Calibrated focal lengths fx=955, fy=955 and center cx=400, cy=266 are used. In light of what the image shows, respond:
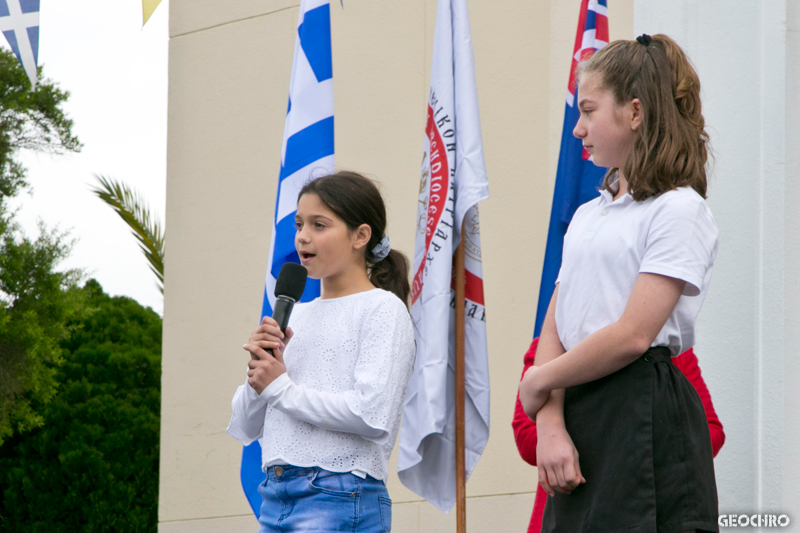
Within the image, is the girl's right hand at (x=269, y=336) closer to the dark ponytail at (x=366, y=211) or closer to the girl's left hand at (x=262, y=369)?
the girl's left hand at (x=262, y=369)

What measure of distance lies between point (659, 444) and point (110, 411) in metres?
11.2

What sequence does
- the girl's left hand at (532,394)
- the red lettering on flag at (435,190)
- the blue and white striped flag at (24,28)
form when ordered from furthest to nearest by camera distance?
the blue and white striped flag at (24,28) < the red lettering on flag at (435,190) < the girl's left hand at (532,394)

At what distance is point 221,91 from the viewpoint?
575cm

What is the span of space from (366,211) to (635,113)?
877 mm

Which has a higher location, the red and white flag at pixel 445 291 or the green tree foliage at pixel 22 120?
the green tree foliage at pixel 22 120

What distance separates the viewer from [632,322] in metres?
1.69

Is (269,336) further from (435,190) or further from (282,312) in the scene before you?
(435,190)

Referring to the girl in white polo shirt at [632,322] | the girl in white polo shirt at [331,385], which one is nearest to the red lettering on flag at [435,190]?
the girl in white polo shirt at [331,385]

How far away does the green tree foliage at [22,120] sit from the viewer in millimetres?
10562

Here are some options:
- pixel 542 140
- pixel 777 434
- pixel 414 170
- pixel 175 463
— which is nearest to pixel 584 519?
pixel 777 434

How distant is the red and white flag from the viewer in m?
2.92

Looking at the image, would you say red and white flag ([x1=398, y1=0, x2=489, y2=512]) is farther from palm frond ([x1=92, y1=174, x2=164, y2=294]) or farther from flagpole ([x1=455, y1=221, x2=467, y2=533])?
palm frond ([x1=92, y1=174, x2=164, y2=294])

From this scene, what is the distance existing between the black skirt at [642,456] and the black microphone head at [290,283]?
2.75 ft

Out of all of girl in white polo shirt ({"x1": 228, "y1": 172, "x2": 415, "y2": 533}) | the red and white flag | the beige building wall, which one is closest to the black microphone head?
girl in white polo shirt ({"x1": 228, "y1": 172, "x2": 415, "y2": 533})
